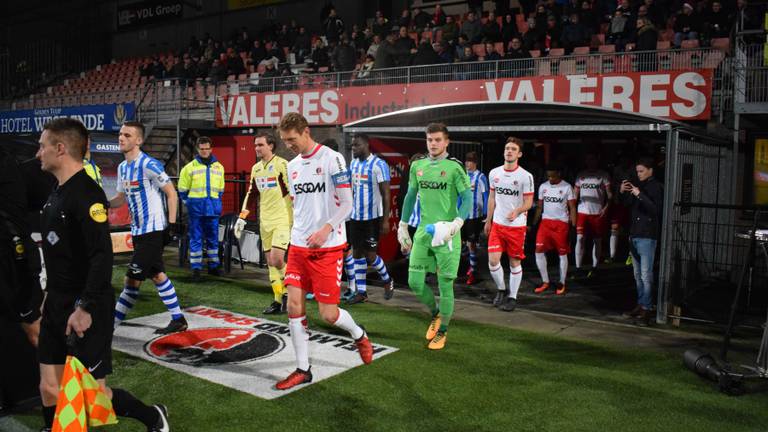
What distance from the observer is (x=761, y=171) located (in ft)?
34.1

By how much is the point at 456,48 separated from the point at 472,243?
6.86 m

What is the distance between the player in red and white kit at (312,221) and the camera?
4996mm

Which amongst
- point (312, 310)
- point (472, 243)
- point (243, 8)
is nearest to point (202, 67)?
point (243, 8)

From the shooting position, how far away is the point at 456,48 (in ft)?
51.0

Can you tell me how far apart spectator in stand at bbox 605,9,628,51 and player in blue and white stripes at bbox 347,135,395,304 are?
7.34 metres

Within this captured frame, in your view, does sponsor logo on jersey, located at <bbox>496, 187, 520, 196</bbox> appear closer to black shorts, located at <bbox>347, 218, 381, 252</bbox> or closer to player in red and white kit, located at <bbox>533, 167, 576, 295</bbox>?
player in red and white kit, located at <bbox>533, 167, 576, 295</bbox>

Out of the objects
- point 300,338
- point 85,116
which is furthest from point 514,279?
Result: point 85,116

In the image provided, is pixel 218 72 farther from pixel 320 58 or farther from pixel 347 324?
pixel 347 324

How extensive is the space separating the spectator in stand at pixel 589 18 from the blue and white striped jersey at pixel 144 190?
11.1 metres

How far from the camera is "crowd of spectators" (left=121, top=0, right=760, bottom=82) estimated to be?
41.9 ft

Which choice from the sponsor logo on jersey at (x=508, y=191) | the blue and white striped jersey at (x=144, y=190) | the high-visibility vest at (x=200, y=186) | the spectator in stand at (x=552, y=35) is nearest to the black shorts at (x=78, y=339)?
the blue and white striped jersey at (x=144, y=190)

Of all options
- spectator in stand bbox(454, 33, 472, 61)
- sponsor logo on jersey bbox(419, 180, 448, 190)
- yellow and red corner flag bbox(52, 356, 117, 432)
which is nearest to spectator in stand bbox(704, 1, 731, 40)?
spectator in stand bbox(454, 33, 472, 61)

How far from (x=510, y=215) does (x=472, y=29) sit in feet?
31.5

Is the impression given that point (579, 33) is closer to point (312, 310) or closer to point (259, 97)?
point (259, 97)
